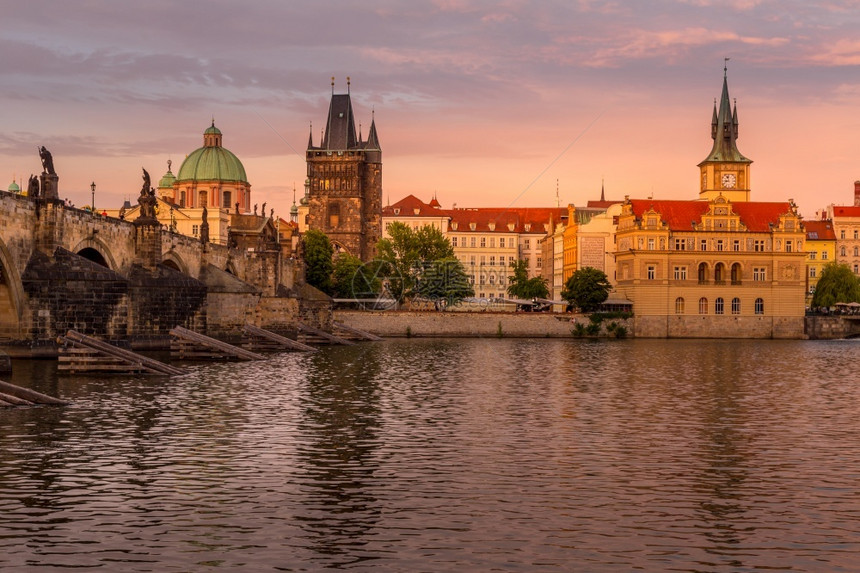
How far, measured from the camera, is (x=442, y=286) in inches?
5261

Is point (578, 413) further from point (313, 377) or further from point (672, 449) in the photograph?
point (313, 377)

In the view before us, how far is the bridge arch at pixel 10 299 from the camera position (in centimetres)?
4716

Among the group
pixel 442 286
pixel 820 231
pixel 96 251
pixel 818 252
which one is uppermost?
pixel 820 231

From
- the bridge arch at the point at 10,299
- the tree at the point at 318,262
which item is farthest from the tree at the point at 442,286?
the bridge arch at the point at 10,299

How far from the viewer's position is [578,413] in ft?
110

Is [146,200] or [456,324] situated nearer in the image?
[146,200]

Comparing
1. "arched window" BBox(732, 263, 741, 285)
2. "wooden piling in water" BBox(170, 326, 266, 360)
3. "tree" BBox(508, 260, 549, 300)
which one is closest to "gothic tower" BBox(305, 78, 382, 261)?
"tree" BBox(508, 260, 549, 300)

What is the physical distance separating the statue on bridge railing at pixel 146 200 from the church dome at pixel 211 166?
112029 mm

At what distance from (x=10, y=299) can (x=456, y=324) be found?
68621 mm

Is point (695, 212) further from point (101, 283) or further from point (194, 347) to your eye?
point (101, 283)

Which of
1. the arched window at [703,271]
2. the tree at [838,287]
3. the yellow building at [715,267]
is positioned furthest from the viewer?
the tree at [838,287]

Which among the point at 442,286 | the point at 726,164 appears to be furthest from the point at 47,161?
the point at 726,164

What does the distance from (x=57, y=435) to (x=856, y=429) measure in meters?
19.7

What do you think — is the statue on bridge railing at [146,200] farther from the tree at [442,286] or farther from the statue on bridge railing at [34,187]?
the tree at [442,286]
